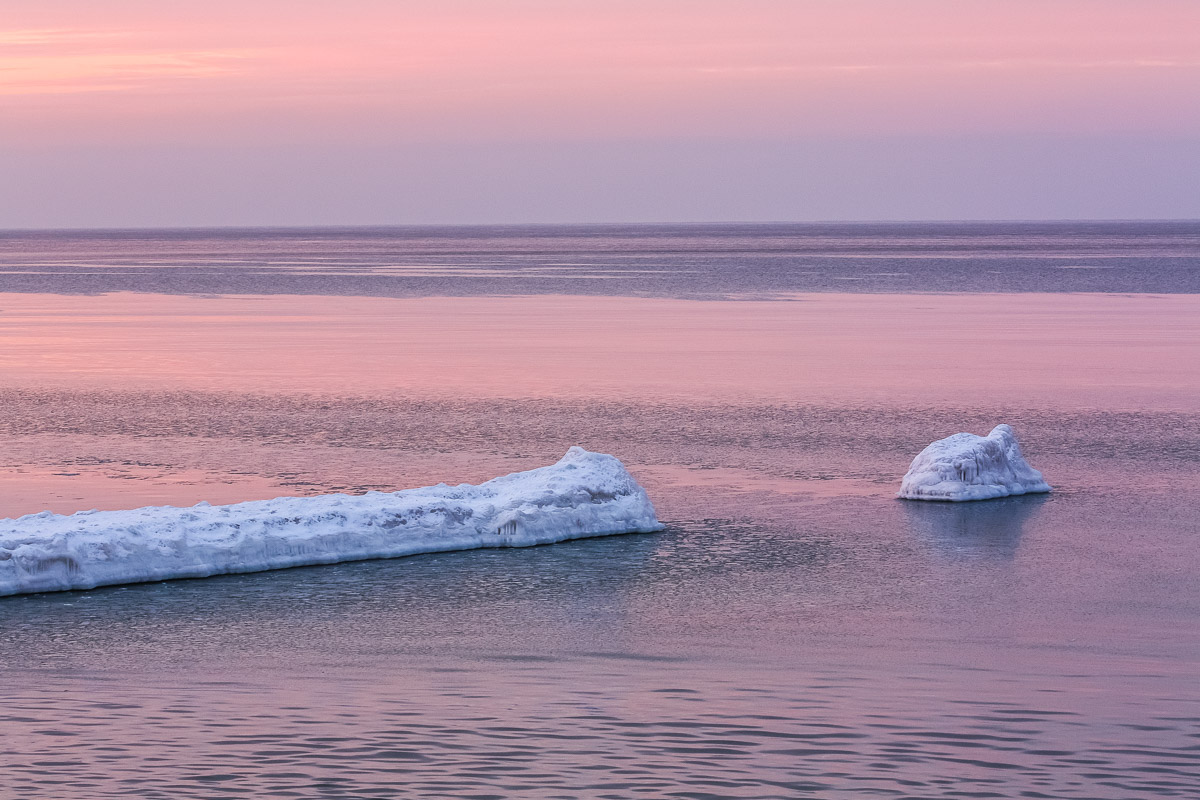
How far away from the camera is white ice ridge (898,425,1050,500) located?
51.8 ft

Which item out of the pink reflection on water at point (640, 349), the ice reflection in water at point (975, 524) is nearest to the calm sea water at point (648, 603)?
the ice reflection in water at point (975, 524)

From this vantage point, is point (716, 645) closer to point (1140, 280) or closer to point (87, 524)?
point (87, 524)

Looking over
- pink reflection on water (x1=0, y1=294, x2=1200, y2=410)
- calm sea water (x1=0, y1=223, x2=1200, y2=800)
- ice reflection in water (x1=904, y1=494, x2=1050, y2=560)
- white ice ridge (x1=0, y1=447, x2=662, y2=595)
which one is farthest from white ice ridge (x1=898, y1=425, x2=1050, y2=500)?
pink reflection on water (x1=0, y1=294, x2=1200, y2=410)

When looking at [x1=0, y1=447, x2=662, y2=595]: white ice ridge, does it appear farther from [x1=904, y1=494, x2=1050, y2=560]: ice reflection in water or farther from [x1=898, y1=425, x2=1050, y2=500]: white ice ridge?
[x1=898, y1=425, x2=1050, y2=500]: white ice ridge

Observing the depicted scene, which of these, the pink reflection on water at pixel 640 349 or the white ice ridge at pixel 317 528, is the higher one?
the pink reflection on water at pixel 640 349

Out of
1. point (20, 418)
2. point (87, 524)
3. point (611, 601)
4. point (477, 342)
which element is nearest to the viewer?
point (611, 601)

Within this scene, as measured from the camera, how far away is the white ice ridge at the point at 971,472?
621 inches

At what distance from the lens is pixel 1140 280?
206 ft

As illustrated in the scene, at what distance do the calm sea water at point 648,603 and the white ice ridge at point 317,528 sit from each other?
0.93ft

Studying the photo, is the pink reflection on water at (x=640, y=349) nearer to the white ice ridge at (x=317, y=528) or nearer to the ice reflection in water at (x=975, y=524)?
the ice reflection in water at (x=975, y=524)

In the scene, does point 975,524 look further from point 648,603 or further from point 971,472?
point 648,603

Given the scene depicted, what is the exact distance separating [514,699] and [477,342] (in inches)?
1012

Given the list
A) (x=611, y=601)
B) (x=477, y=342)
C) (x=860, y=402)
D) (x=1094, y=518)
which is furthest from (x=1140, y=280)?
(x=611, y=601)

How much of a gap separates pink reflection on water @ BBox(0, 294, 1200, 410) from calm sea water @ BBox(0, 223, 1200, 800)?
0.25 metres
